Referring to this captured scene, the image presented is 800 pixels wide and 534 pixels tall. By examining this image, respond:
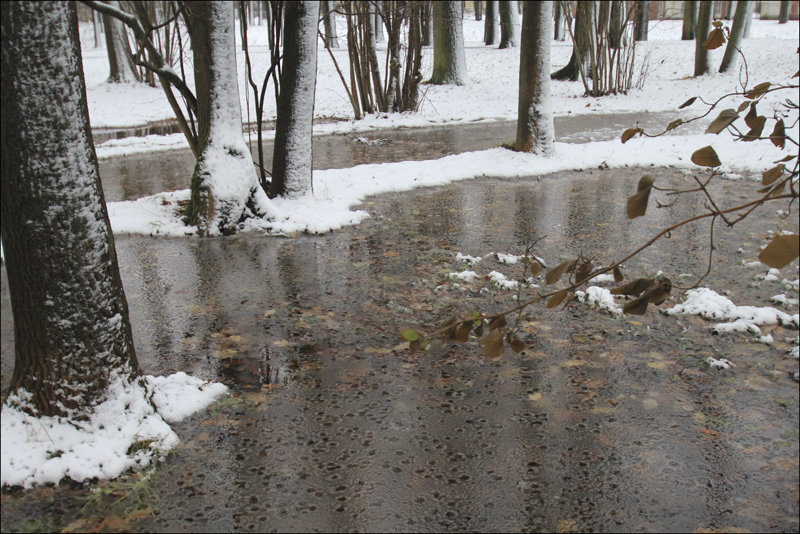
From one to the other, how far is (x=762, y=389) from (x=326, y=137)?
1124 centimetres

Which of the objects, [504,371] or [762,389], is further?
[504,371]

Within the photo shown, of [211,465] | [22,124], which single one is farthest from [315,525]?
[22,124]

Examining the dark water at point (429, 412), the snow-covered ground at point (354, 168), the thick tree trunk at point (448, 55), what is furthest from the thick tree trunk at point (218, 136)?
the thick tree trunk at point (448, 55)

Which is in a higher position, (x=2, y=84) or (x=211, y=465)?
(x=2, y=84)

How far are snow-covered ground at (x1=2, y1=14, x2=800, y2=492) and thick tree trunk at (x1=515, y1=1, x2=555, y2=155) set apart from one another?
0.30 meters

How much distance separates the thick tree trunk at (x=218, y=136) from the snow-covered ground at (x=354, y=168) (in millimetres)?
320

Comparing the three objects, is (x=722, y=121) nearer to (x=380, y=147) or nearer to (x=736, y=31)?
(x=380, y=147)

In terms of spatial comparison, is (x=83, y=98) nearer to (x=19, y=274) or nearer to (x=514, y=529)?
(x=19, y=274)

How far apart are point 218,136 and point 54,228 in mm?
4154

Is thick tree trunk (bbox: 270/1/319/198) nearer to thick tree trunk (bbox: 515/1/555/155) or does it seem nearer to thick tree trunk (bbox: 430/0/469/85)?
thick tree trunk (bbox: 515/1/555/155)

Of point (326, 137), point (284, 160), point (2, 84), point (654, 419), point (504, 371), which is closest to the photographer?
point (2, 84)

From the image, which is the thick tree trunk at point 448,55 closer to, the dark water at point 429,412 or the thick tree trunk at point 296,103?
the thick tree trunk at point 296,103

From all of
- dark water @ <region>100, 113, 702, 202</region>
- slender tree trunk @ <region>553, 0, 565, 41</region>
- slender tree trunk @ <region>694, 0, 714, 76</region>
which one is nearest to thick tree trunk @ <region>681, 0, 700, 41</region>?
slender tree trunk @ <region>553, 0, 565, 41</region>

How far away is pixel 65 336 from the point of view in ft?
10.1
